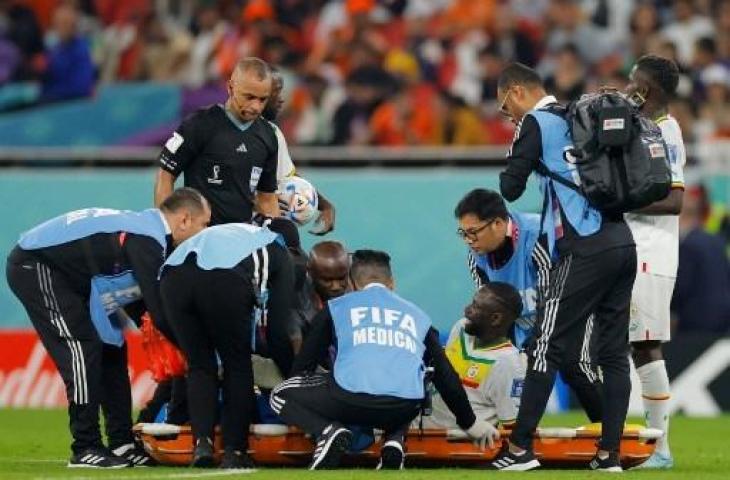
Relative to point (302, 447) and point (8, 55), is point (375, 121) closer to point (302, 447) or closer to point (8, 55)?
point (8, 55)

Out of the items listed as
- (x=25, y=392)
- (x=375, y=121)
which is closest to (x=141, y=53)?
(x=375, y=121)

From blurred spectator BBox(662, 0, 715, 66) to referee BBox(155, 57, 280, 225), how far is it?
8711 mm

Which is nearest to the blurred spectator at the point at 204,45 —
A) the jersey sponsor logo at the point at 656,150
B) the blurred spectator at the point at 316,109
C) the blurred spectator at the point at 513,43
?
the blurred spectator at the point at 316,109

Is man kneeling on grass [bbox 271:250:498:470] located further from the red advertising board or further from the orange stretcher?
the red advertising board

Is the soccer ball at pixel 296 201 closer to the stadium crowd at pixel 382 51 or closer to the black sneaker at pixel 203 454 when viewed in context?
the black sneaker at pixel 203 454

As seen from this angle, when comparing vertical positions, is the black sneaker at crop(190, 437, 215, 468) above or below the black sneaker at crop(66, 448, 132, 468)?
above

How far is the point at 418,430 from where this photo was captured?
11508 mm

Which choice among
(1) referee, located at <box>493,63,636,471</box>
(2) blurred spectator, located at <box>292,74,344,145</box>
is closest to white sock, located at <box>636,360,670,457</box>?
(1) referee, located at <box>493,63,636,471</box>

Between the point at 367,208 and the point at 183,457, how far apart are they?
7.63 m

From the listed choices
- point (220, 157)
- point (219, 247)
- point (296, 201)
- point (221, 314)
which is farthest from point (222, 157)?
point (221, 314)

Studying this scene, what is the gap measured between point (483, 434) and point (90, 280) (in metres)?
2.43

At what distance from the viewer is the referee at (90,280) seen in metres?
11.1

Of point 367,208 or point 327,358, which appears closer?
point 327,358

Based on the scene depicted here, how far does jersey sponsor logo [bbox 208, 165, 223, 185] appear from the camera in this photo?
12.3m
